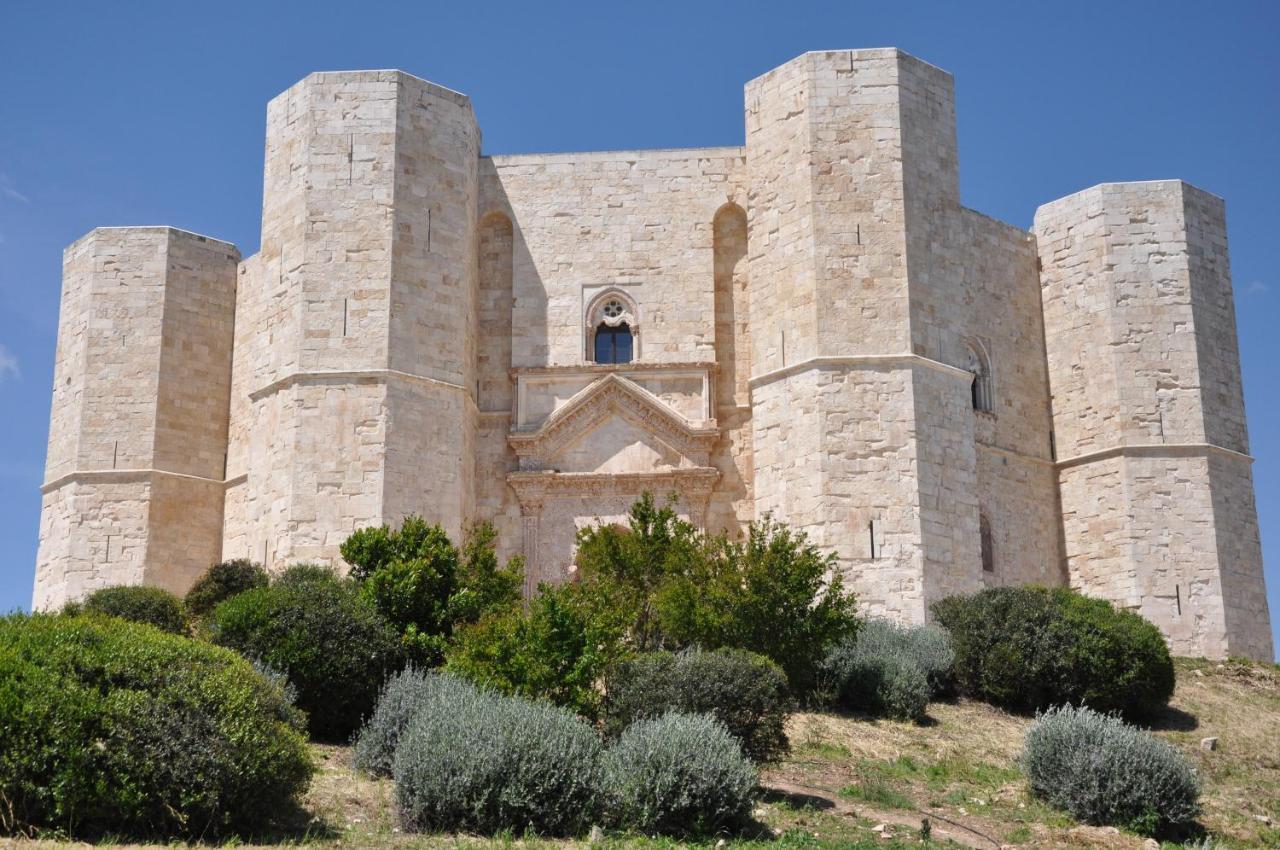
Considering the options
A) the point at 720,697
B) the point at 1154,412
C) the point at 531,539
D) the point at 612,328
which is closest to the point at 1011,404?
the point at 1154,412

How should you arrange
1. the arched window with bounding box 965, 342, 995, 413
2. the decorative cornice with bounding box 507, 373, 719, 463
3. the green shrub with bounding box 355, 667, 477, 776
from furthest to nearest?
1. the arched window with bounding box 965, 342, 995, 413
2. the decorative cornice with bounding box 507, 373, 719, 463
3. the green shrub with bounding box 355, 667, 477, 776

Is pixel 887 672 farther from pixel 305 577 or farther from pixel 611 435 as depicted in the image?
pixel 611 435

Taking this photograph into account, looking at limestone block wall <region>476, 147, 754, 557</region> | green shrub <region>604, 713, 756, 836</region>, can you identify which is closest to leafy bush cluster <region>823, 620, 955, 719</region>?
green shrub <region>604, 713, 756, 836</region>

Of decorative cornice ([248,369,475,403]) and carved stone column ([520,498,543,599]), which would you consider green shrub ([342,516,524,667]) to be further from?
carved stone column ([520,498,543,599])

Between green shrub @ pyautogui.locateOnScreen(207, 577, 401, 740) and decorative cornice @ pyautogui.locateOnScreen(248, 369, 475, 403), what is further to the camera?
decorative cornice @ pyautogui.locateOnScreen(248, 369, 475, 403)

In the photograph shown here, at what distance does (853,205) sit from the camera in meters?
21.4

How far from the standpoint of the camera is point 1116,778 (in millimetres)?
12578

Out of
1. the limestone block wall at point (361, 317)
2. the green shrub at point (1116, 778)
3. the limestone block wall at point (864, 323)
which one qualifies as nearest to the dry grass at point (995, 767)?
the green shrub at point (1116, 778)

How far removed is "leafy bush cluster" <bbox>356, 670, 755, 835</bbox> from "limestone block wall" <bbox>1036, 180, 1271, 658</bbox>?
13.3m

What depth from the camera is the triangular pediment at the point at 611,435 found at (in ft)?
72.6

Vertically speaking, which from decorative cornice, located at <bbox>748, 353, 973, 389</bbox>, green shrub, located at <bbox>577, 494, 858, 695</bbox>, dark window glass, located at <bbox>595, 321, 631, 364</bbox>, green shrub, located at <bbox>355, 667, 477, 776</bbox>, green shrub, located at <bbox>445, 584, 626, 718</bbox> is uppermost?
dark window glass, located at <bbox>595, 321, 631, 364</bbox>

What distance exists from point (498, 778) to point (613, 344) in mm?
12978

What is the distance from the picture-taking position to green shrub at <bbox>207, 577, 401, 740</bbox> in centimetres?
1411

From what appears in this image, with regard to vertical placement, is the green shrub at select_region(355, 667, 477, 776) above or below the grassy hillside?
above
